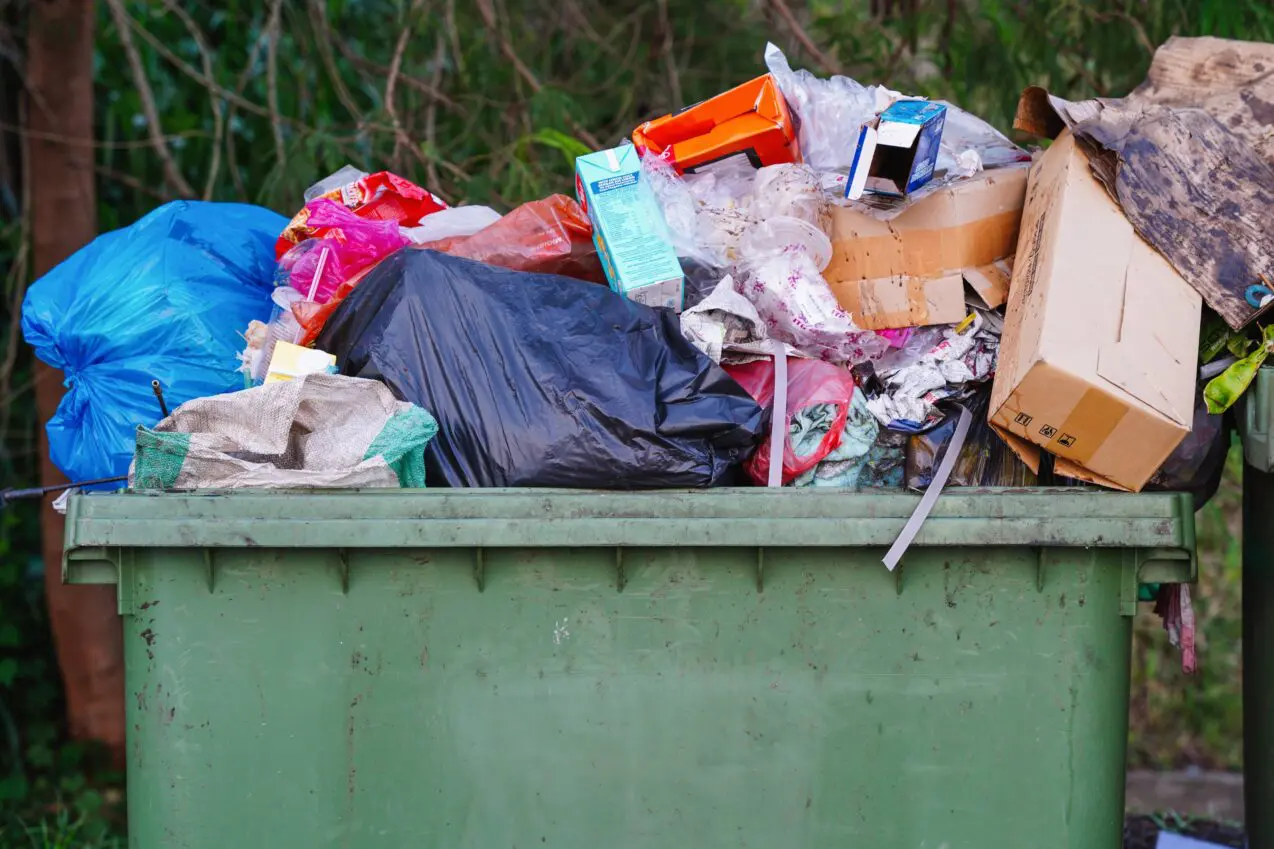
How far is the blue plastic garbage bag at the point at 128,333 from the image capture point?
2.38 metres

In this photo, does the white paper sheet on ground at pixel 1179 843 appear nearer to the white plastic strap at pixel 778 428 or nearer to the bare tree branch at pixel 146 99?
the white plastic strap at pixel 778 428

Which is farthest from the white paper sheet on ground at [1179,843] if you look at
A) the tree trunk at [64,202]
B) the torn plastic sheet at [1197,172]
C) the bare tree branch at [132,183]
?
the bare tree branch at [132,183]

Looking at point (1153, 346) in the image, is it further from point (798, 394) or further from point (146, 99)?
point (146, 99)

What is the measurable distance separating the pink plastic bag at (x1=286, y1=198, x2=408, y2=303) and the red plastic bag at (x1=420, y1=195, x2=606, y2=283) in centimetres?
11

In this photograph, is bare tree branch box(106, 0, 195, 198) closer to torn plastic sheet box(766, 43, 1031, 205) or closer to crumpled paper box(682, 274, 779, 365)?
torn plastic sheet box(766, 43, 1031, 205)

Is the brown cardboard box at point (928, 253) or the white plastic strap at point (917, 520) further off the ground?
the brown cardboard box at point (928, 253)

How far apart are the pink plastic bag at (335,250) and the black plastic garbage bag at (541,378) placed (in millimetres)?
205

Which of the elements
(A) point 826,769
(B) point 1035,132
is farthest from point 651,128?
(A) point 826,769

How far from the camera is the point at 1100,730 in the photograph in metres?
2.09

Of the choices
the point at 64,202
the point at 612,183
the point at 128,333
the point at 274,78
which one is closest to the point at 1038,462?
the point at 612,183

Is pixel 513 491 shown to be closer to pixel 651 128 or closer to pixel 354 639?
pixel 354 639

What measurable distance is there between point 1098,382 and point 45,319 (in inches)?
78.2

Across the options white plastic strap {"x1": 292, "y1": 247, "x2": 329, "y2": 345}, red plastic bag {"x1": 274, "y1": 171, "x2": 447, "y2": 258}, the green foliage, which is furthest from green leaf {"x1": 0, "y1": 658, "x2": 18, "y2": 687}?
the green foliage

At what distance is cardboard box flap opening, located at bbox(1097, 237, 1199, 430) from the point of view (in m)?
2.01
